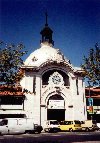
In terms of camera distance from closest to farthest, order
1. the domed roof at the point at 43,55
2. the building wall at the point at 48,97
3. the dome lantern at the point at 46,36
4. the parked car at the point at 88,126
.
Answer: the parked car at the point at 88,126 < the building wall at the point at 48,97 < the domed roof at the point at 43,55 < the dome lantern at the point at 46,36

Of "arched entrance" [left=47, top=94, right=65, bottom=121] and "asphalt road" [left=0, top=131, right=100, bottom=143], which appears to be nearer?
"asphalt road" [left=0, top=131, right=100, bottom=143]

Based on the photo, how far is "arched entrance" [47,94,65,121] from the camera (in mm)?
42938

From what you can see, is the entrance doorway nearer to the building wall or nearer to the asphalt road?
the building wall

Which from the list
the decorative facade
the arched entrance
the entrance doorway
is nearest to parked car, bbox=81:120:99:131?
the decorative facade

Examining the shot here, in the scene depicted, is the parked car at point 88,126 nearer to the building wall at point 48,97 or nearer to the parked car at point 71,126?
the parked car at point 71,126

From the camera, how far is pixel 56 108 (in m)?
42.8

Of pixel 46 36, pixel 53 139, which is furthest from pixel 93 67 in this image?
pixel 46 36

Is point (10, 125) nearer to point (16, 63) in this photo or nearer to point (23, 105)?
point (16, 63)

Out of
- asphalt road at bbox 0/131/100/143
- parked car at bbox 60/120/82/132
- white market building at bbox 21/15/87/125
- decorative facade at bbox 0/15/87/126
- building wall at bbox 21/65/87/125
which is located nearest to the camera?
asphalt road at bbox 0/131/100/143

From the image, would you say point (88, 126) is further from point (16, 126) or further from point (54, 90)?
point (16, 126)

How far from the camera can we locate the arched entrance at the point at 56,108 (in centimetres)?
4294

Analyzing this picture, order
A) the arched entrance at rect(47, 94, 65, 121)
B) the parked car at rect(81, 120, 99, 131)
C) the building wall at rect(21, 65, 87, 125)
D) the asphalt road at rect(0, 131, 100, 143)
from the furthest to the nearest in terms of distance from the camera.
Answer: the arched entrance at rect(47, 94, 65, 121) → the building wall at rect(21, 65, 87, 125) → the parked car at rect(81, 120, 99, 131) → the asphalt road at rect(0, 131, 100, 143)

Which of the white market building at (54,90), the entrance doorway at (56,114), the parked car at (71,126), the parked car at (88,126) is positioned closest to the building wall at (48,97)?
the white market building at (54,90)

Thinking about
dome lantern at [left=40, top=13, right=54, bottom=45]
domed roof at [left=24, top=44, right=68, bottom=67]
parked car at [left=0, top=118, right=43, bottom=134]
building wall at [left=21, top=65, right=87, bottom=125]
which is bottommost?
parked car at [left=0, top=118, right=43, bottom=134]
